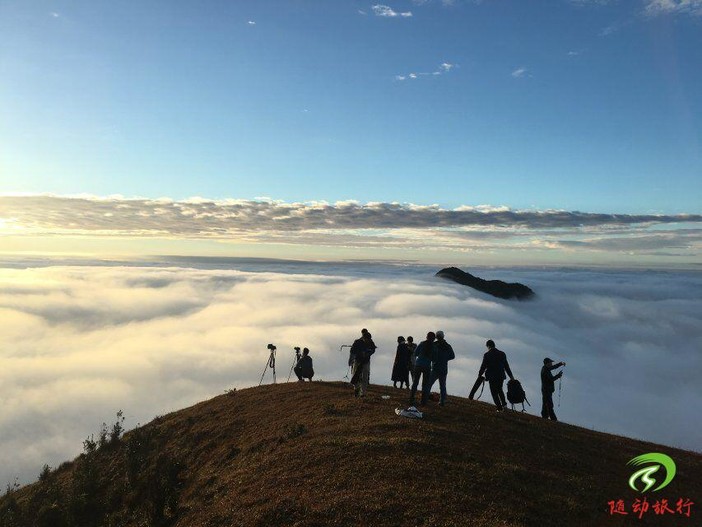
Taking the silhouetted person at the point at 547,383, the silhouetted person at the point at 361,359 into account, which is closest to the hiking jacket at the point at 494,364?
the silhouetted person at the point at 547,383

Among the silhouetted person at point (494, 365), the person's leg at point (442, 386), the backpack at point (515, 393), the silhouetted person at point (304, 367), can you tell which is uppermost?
the silhouetted person at point (494, 365)

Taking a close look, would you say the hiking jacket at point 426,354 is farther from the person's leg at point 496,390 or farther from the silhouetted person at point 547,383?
the silhouetted person at point 547,383

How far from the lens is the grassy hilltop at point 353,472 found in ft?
27.9

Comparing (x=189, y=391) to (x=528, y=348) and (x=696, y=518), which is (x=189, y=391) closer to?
(x=528, y=348)

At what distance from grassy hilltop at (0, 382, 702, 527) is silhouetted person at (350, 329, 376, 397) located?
781 millimetres

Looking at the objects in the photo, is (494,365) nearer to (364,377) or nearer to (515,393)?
(515,393)

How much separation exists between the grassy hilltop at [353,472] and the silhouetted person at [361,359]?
781 mm

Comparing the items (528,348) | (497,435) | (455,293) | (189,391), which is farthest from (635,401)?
(497,435)

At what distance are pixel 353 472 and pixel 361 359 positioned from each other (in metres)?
6.10

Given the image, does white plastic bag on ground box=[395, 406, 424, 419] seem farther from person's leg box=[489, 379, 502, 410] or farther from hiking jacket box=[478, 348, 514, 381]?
person's leg box=[489, 379, 502, 410]

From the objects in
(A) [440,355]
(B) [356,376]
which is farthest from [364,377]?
(A) [440,355]

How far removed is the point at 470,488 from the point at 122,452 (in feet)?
57.3

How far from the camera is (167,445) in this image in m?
18.4

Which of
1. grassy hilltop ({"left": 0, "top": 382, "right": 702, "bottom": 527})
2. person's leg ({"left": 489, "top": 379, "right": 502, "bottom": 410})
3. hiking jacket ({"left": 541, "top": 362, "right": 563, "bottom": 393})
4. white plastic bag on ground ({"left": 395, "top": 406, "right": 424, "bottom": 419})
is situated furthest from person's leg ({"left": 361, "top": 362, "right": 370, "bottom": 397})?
hiking jacket ({"left": 541, "top": 362, "right": 563, "bottom": 393})
